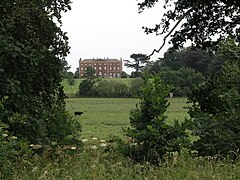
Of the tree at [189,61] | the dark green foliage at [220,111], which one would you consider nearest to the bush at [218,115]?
the dark green foliage at [220,111]

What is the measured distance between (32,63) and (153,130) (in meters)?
3.78

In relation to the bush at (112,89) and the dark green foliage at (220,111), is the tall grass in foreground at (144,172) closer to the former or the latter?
the dark green foliage at (220,111)

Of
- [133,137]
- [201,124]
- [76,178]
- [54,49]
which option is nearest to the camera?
[76,178]

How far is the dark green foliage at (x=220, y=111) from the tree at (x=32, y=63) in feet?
12.1

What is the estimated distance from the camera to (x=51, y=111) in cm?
1223

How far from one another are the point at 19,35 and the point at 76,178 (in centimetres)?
591

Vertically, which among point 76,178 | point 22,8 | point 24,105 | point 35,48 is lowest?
point 76,178

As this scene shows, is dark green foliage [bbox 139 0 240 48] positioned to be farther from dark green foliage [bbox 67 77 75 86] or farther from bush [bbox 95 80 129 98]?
dark green foliage [bbox 67 77 75 86]

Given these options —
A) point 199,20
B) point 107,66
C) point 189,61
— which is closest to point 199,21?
point 199,20

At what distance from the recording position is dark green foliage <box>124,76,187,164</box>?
7586mm

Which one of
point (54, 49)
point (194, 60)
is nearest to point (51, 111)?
point (54, 49)

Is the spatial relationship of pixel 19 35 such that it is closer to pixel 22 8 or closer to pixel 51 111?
pixel 22 8

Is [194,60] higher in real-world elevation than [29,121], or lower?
higher

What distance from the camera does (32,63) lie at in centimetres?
990
